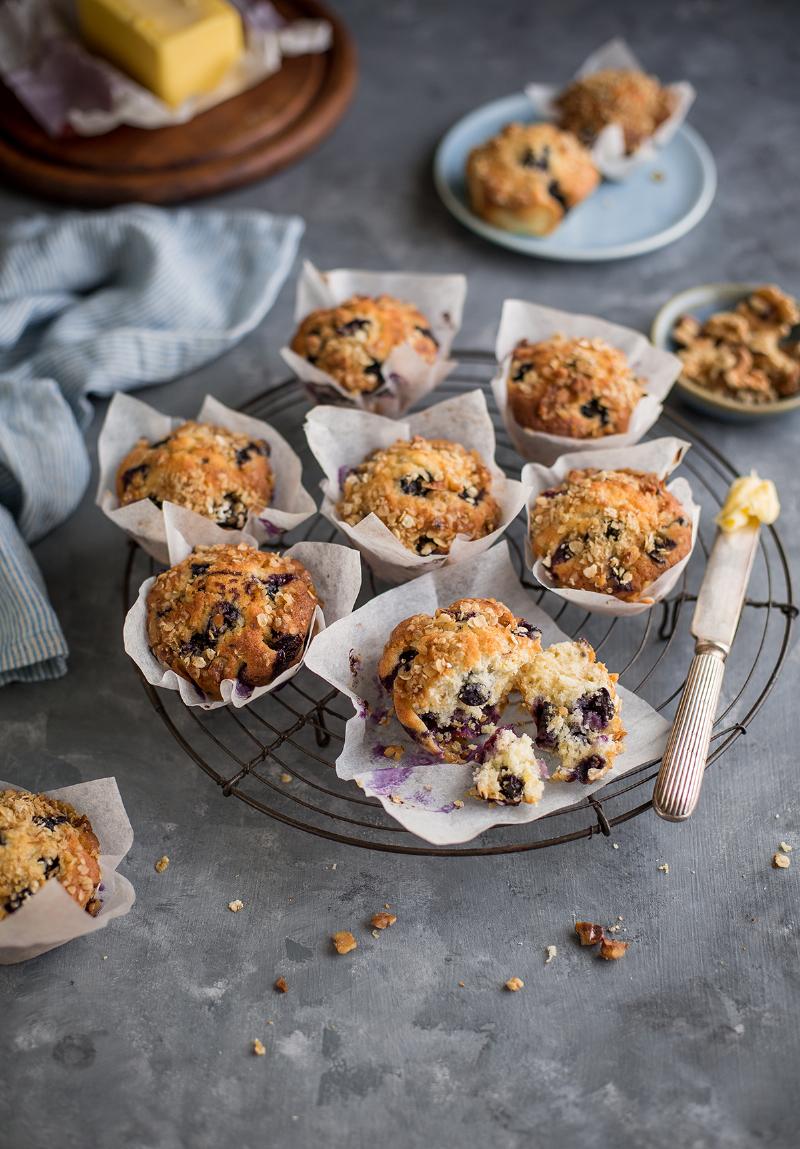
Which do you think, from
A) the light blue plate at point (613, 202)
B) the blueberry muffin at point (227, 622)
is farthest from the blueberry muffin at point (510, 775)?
the light blue plate at point (613, 202)

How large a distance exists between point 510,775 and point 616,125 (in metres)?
2.96

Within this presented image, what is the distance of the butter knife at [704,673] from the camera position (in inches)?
100

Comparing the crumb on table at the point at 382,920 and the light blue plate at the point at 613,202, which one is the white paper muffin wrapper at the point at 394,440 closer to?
the crumb on table at the point at 382,920

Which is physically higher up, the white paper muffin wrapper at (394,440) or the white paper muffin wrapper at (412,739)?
the white paper muffin wrapper at (394,440)

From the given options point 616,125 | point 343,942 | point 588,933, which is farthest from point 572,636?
point 616,125

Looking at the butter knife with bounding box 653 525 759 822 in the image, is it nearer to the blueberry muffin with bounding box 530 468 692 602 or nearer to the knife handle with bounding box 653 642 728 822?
the knife handle with bounding box 653 642 728 822

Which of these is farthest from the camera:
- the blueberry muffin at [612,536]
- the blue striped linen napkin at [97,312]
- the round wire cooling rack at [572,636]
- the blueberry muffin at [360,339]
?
the blue striped linen napkin at [97,312]

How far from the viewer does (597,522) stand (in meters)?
2.90

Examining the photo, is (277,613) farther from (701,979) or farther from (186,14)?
(186,14)

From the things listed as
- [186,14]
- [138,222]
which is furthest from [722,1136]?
[186,14]

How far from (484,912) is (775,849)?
0.80m

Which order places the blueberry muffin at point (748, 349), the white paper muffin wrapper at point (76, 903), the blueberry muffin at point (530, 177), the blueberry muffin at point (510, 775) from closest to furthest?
1. the white paper muffin wrapper at point (76, 903)
2. the blueberry muffin at point (510, 775)
3. the blueberry muffin at point (748, 349)
4. the blueberry muffin at point (530, 177)

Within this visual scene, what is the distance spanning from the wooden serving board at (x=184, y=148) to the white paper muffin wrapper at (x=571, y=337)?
1.67 meters

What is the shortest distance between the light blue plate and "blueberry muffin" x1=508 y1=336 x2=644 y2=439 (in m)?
1.03
